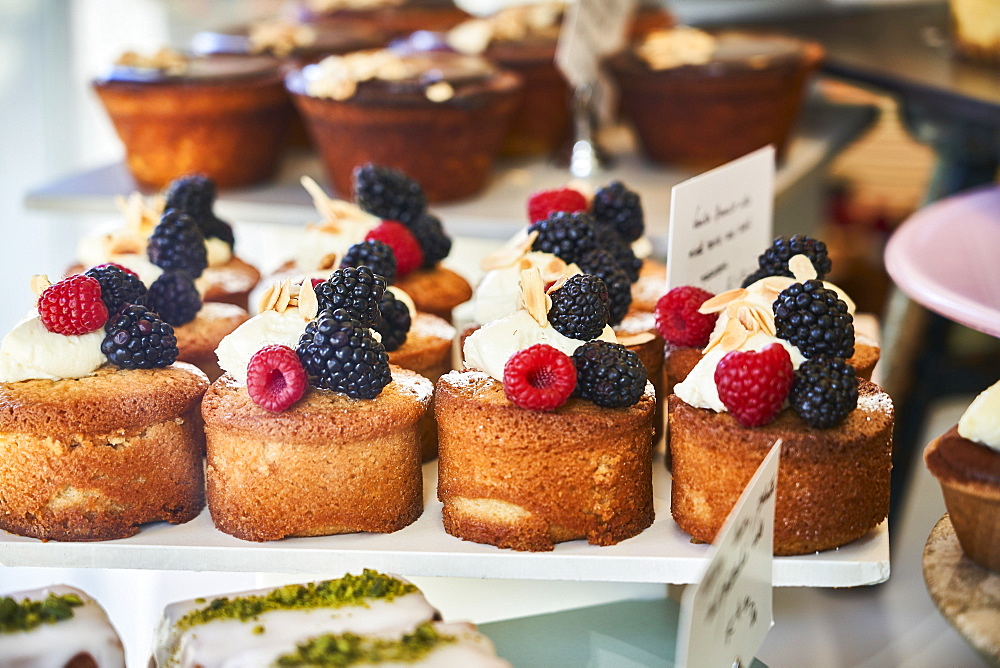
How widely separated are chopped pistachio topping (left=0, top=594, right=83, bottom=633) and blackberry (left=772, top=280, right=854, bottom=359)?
37.9 inches

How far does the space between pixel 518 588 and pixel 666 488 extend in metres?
0.27

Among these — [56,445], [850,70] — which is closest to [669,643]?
[56,445]

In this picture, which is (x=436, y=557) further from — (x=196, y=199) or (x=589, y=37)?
(x=589, y=37)

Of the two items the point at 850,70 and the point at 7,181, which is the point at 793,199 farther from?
the point at 7,181

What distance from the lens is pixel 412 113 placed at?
2.67 metres

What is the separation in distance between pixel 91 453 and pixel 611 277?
2.69 ft

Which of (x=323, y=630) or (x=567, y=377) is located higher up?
(x=567, y=377)

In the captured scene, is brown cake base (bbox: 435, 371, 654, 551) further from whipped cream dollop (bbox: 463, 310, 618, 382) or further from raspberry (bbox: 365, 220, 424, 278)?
raspberry (bbox: 365, 220, 424, 278)

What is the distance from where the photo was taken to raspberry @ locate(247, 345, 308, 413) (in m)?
1.41

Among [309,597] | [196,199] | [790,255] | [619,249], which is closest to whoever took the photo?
[309,597]

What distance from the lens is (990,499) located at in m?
1.20

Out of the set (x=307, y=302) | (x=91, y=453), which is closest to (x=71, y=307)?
(x=91, y=453)

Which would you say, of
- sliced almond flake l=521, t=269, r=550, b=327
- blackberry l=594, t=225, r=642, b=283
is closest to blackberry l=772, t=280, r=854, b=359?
sliced almond flake l=521, t=269, r=550, b=327

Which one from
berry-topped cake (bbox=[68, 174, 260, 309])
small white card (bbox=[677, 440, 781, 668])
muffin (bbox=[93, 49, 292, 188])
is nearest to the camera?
small white card (bbox=[677, 440, 781, 668])
